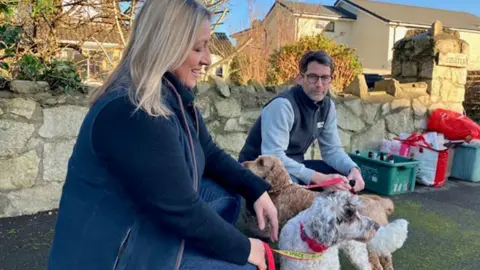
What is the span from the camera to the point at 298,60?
7.21 meters

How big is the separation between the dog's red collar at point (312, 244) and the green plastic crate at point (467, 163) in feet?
13.6

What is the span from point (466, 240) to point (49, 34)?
557cm

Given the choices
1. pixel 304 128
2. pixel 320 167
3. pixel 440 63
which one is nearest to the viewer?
pixel 304 128

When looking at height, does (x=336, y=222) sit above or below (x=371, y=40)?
below

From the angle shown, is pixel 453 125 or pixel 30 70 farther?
pixel 453 125

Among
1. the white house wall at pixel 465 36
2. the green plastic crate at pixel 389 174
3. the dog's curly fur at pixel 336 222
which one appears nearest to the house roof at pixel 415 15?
the white house wall at pixel 465 36

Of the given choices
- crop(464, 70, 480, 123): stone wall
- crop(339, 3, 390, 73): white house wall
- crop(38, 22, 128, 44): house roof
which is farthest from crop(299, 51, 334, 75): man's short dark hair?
crop(339, 3, 390, 73): white house wall

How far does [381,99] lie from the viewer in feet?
19.2

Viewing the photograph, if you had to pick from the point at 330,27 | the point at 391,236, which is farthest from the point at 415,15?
the point at 391,236

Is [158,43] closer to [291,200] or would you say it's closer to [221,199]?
[221,199]

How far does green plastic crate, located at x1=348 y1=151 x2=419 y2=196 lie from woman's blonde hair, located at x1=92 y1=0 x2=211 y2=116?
3807mm

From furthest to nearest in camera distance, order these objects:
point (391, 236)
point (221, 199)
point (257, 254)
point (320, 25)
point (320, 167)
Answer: point (320, 25) < point (320, 167) < point (391, 236) < point (221, 199) < point (257, 254)

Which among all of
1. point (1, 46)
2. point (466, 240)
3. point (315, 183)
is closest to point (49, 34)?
point (1, 46)

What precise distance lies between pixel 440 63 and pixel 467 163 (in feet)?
4.96
